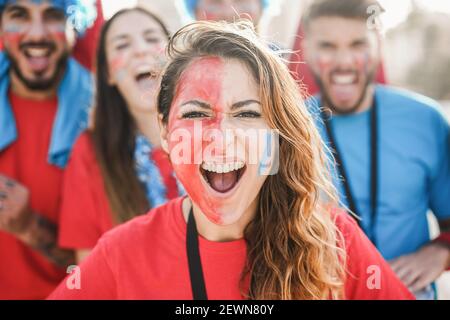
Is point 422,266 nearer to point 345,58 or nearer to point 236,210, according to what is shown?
point 345,58

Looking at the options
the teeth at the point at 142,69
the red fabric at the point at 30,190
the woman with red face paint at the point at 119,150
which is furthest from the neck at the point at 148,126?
the red fabric at the point at 30,190

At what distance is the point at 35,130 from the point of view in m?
2.15

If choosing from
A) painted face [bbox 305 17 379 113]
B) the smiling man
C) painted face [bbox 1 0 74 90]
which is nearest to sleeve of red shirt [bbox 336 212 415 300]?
painted face [bbox 305 17 379 113]

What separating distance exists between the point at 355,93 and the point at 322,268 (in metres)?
0.79

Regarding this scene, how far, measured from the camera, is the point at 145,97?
1959mm

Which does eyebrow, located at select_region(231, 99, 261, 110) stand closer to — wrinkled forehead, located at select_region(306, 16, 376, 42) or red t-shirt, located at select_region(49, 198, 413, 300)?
red t-shirt, located at select_region(49, 198, 413, 300)

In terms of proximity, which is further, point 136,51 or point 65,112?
point 65,112

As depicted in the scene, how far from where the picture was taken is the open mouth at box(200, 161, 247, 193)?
1.32 metres

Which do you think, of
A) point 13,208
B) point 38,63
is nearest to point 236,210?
point 13,208

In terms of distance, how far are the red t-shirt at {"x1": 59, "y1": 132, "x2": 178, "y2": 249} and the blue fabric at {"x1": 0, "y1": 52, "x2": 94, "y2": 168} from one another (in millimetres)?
172

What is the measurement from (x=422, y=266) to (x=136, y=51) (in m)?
1.21

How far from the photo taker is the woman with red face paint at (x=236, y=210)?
1311mm

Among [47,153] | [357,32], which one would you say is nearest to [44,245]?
[47,153]
